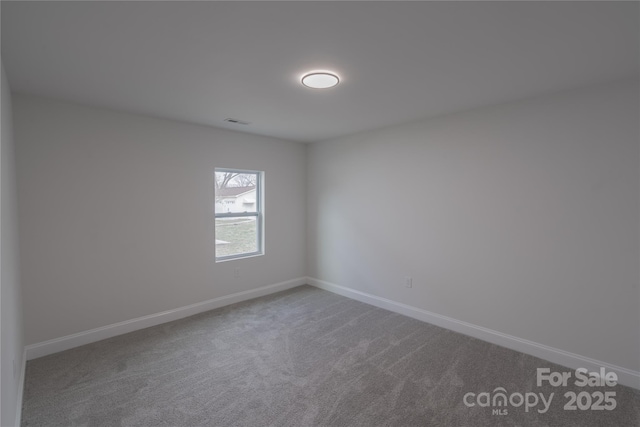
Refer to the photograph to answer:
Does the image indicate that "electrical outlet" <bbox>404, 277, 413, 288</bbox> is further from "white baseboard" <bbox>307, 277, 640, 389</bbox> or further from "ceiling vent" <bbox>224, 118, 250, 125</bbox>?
"ceiling vent" <bbox>224, 118, 250, 125</bbox>

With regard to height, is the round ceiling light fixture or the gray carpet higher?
the round ceiling light fixture

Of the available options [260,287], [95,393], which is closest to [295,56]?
[95,393]

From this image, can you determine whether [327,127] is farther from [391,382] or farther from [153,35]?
[391,382]

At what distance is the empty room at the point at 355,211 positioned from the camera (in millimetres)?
1749

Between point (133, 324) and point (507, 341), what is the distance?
3.87m

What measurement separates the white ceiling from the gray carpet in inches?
92.9

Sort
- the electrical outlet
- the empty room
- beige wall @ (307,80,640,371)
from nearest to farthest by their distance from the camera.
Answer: the empty room, beige wall @ (307,80,640,371), the electrical outlet

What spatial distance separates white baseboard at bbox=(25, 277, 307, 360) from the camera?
2.73 metres

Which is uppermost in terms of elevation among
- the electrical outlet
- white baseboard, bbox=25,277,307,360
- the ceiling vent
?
the ceiling vent

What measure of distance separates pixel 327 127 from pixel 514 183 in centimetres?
218

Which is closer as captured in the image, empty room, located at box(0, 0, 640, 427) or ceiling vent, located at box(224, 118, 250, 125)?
empty room, located at box(0, 0, 640, 427)

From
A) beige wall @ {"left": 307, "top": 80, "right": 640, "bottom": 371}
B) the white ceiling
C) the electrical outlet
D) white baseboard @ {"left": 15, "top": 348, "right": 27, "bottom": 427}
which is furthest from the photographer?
the electrical outlet

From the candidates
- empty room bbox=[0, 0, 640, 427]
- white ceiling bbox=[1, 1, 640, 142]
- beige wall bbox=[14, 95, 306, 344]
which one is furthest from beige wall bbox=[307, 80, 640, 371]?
beige wall bbox=[14, 95, 306, 344]

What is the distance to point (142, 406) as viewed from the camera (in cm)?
208
